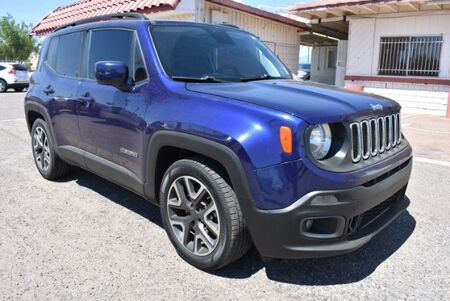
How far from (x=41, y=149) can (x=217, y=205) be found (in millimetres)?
3414

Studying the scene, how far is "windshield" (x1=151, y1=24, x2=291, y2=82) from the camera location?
11.6 ft

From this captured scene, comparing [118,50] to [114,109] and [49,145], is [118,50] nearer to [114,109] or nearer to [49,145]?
→ [114,109]

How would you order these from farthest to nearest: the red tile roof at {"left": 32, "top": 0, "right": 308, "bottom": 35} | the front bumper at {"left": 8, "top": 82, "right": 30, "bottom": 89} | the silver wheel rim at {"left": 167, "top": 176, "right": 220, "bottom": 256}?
the front bumper at {"left": 8, "top": 82, "right": 30, "bottom": 89}
the red tile roof at {"left": 32, "top": 0, "right": 308, "bottom": 35}
the silver wheel rim at {"left": 167, "top": 176, "right": 220, "bottom": 256}

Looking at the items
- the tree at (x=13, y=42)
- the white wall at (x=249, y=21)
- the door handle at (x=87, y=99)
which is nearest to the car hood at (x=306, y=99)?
the door handle at (x=87, y=99)

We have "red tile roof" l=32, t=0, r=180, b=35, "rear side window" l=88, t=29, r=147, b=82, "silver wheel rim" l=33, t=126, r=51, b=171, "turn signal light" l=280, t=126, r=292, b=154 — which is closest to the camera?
"turn signal light" l=280, t=126, r=292, b=154

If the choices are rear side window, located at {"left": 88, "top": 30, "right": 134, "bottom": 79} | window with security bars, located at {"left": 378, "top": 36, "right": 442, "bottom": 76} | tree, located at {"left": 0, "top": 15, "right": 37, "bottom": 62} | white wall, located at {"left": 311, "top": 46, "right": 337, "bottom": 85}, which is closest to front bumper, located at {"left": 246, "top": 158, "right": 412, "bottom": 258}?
rear side window, located at {"left": 88, "top": 30, "right": 134, "bottom": 79}

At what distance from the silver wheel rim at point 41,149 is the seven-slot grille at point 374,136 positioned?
12.4ft

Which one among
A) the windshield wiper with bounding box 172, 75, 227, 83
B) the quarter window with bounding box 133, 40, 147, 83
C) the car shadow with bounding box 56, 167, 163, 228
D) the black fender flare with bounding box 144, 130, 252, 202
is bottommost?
the car shadow with bounding box 56, 167, 163, 228

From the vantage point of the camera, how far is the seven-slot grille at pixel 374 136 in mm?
2824

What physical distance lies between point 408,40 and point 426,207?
10.1m

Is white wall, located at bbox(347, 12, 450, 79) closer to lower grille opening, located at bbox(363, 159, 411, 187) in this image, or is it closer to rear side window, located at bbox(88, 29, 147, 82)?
lower grille opening, located at bbox(363, 159, 411, 187)

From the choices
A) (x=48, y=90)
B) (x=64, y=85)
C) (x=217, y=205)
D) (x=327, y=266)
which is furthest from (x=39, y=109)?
(x=327, y=266)

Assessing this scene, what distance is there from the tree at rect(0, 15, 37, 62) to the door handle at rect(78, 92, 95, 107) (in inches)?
1901

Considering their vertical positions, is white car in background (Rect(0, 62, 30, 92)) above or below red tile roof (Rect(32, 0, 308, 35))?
below
